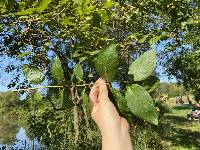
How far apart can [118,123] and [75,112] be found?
10885 millimetres

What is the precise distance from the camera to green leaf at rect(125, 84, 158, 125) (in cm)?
80

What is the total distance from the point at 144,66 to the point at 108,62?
8cm

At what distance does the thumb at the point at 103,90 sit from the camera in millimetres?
903

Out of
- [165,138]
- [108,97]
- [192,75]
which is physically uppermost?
[192,75]

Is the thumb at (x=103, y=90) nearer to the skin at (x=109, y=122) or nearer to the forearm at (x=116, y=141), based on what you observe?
the skin at (x=109, y=122)

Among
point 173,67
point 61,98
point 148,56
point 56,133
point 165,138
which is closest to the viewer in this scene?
point 148,56

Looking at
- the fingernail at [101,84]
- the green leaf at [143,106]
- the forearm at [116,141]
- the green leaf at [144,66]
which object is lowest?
the forearm at [116,141]

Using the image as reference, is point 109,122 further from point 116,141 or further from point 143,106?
point 143,106

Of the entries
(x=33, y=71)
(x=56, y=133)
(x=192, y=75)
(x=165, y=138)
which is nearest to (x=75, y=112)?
(x=56, y=133)

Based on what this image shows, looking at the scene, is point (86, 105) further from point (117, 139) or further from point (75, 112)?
point (75, 112)

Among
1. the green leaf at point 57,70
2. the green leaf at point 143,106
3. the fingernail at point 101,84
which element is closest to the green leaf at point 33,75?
the green leaf at point 57,70

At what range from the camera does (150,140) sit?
481 inches

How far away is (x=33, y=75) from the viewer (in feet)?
3.28

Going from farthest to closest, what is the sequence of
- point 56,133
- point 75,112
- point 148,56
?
1. point 75,112
2. point 56,133
3. point 148,56
